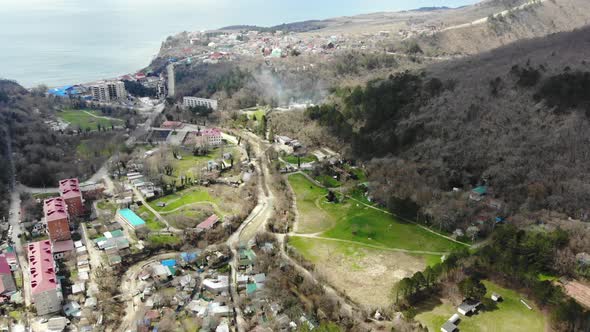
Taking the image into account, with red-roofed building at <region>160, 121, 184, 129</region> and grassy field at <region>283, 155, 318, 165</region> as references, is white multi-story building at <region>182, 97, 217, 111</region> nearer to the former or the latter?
red-roofed building at <region>160, 121, 184, 129</region>

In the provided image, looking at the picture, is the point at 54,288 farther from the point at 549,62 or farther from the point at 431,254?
the point at 549,62

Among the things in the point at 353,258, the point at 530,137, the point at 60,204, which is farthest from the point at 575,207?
the point at 60,204

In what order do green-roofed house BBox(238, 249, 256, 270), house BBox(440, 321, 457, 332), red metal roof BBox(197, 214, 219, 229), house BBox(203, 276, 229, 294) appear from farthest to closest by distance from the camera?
red metal roof BBox(197, 214, 219, 229) → green-roofed house BBox(238, 249, 256, 270) → house BBox(203, 276, 229, 294) → house BBox(440, 321, 457, 332)

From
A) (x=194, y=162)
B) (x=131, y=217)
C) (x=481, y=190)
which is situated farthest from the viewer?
(x=194, y=162)

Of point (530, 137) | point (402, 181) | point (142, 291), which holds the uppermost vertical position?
point (530, 137)

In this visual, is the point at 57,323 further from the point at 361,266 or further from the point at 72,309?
the point at 361,266

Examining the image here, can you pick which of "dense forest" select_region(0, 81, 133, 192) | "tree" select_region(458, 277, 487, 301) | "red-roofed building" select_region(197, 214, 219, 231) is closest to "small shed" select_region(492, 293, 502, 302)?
"tree" select_region(458, 277, 487, 301)

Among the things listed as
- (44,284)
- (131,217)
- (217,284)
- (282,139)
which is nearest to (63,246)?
(131,217)
